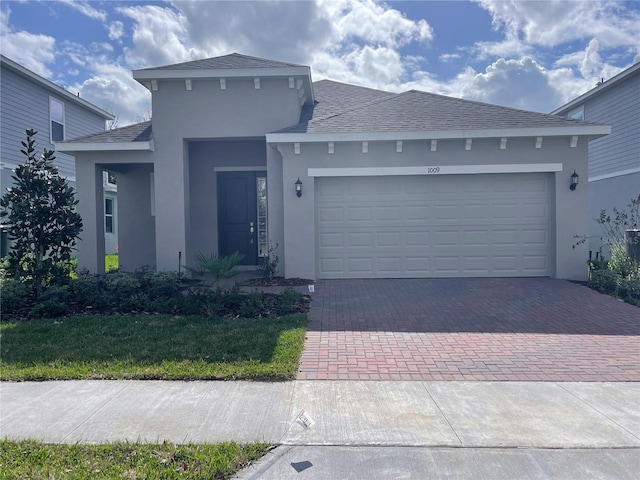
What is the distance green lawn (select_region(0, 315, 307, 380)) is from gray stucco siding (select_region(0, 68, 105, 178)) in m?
10.7

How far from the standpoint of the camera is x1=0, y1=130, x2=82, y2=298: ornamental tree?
8.37 meters

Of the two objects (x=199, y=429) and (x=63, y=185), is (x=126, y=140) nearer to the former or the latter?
(x=63, y=185)

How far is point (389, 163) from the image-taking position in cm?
1082

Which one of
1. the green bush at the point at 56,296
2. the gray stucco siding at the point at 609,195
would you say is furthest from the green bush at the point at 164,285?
the gray stucco siding at the point at 609,195

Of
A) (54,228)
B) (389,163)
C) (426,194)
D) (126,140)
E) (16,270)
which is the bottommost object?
(16,270)

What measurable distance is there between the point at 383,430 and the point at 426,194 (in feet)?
26.2

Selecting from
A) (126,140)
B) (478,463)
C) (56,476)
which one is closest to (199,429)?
(56,476)

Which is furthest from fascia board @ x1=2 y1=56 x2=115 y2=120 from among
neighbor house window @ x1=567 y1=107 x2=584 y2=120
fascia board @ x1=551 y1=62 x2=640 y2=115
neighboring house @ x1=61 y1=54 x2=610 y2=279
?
neighbor house window @ x1=567 y1=107 x2=584 y2=120

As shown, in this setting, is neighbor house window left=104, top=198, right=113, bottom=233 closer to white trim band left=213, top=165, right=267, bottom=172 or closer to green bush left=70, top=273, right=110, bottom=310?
white trim band left=213, top=165, right=267, bottom=172

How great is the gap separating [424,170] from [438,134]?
0.87 meters

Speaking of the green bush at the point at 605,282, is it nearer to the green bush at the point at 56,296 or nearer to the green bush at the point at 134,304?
the green bush at the point at 134,304

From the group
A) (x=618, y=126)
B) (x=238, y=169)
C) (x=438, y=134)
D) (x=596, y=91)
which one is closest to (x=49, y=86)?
(x=238, y=169)

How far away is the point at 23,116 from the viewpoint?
52.0ft

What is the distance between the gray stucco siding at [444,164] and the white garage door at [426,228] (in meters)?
0.34
